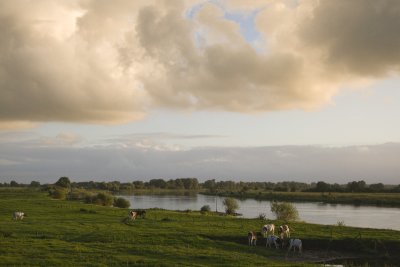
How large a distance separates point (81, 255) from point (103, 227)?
52.7ft

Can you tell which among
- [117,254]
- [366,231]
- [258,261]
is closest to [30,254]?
[117,254]

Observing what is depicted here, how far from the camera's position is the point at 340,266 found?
3381 centimetres

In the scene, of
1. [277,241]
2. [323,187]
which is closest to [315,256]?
[277,241]

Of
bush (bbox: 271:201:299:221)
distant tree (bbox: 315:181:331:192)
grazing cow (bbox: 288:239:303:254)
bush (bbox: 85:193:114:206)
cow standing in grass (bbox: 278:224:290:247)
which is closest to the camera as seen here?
grazing cow (bbox: 288:239:303:254)

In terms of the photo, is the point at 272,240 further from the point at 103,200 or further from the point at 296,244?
the point at 103,200

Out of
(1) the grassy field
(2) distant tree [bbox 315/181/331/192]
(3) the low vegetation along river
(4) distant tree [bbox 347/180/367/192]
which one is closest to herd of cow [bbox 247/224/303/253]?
(1) the grassy field

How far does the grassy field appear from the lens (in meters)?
28.5

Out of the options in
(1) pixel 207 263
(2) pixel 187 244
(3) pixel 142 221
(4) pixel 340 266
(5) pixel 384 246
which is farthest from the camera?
(3) pixel 142 221

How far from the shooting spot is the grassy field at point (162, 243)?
93.7 feet

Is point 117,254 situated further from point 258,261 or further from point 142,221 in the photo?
point 142,221

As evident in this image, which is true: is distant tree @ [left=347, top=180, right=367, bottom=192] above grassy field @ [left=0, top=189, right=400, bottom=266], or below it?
above

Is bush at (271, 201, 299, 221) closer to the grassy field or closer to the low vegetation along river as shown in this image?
the low vegetation along river

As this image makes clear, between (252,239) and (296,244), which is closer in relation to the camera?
(296,244)

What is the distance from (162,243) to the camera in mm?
36469
